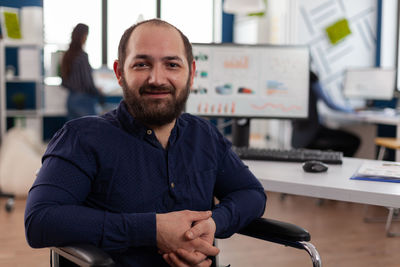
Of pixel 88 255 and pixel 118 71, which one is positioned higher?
pixel 118 71

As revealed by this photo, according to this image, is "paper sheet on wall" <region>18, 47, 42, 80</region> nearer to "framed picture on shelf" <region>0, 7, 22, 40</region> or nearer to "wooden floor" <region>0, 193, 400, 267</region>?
"framed picture on shelf" <region>0, 7, 22, 40</region>

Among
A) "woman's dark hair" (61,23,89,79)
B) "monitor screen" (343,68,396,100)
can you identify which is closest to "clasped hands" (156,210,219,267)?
"woman's dark hair" (61,23,89,79)

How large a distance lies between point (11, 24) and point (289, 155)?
3.68m

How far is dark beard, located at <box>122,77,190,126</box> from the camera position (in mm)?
1298

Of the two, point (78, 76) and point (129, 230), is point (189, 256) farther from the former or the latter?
point (78, 76)

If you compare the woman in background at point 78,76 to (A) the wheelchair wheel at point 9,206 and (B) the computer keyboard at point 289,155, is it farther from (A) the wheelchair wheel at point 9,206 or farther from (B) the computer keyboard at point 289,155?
(B) the computer keyboard at point 289,155

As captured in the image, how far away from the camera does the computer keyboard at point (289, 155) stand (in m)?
1.98

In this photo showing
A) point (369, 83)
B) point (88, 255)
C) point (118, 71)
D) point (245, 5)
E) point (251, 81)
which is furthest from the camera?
point (245, 5)

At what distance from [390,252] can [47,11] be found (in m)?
4.98

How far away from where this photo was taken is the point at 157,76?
4.17ft

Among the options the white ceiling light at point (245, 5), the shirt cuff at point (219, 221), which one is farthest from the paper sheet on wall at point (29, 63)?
the shirt cuff at point (219, 221)

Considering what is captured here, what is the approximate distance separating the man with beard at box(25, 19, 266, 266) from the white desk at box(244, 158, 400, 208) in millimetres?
201

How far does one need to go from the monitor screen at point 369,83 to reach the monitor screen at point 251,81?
310 centimetres

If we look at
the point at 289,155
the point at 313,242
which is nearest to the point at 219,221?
the point at 289,155
